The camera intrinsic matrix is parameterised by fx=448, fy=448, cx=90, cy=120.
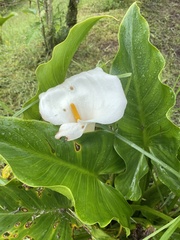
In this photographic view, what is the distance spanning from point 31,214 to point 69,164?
143 mm

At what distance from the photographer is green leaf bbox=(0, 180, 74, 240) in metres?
0.84

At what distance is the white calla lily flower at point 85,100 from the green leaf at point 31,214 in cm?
18

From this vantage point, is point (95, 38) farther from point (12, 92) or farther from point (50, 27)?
point (12, 92)

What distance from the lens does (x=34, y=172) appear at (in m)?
0.74

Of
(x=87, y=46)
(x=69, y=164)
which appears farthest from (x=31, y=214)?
(x=87, y=46)

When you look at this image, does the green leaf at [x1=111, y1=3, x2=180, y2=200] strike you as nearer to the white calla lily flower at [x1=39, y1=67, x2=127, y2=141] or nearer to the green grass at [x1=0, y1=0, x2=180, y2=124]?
the white calla lily flower at [x1=39, y1=67, x2=127, y2=141]

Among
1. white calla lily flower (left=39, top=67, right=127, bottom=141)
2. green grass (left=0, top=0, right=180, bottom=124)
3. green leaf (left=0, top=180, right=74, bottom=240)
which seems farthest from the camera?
green grass (left=0, top=0, right=180, bottom=124)

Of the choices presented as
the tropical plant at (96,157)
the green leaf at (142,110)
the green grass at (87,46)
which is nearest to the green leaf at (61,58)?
the tropical plant at (96,157)

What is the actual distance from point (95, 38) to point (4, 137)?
57.0 inches

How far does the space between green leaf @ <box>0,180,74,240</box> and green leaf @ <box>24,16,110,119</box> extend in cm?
18

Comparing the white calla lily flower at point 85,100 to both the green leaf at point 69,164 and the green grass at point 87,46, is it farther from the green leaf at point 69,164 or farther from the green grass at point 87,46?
the green grass at point 87,46

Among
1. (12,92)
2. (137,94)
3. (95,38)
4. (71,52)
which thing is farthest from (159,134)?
(95,38)

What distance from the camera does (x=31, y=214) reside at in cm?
87

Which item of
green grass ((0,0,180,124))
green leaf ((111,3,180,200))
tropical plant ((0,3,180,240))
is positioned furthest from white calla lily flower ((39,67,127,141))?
green grass ((0,0,180,124))
